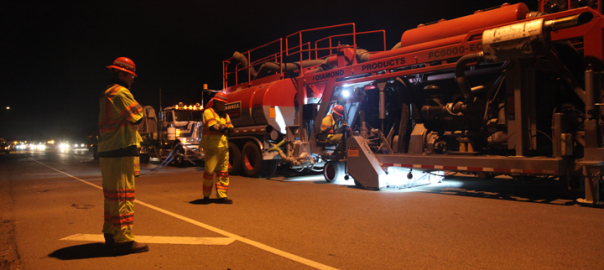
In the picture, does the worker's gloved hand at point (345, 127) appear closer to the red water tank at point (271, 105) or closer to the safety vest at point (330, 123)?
the safety vest at point (330, 123)

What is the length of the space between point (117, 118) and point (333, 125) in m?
5.99

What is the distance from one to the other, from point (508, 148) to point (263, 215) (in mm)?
4049


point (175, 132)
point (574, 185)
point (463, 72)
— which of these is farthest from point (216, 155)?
point (175, 132)

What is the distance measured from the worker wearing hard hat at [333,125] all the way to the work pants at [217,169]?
331 centimetres

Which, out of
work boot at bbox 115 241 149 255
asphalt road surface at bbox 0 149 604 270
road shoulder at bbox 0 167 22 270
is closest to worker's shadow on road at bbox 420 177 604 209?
asphalt road surface at bbox 0 149 604 270

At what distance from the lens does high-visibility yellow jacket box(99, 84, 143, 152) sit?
3904 millimetres

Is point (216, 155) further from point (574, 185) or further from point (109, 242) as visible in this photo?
point (574, 185)

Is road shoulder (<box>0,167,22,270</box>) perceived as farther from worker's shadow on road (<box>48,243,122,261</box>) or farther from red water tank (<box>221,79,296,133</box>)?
red water tank (<box>221,79,296,133</box>)

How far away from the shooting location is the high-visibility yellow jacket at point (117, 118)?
154 inches

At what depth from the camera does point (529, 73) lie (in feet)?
20.0

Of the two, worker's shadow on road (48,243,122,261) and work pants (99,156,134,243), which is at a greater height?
work pants (99,156,134,243)

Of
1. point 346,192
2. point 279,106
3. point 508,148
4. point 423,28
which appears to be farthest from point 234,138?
point 508,148

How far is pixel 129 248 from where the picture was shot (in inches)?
151

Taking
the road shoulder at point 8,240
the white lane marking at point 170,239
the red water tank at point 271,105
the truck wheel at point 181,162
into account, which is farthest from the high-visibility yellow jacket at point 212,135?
the truck wheel at point 181,162
